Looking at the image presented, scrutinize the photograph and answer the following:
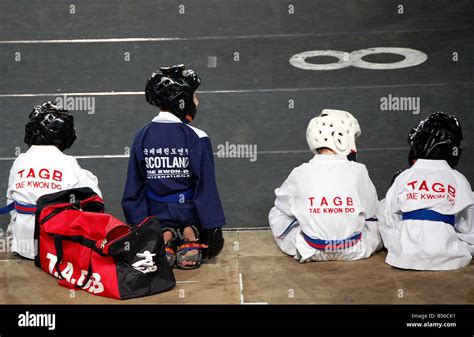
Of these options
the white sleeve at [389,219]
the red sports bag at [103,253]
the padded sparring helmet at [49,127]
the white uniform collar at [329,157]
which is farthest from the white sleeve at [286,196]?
the padded sparring helmet at [49,127]

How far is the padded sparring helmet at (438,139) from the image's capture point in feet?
14.2

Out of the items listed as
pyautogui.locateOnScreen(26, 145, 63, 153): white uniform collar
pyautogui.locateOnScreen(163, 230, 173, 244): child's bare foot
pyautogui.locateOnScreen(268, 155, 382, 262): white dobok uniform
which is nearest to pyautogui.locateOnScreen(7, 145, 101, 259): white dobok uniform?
pyautogui.locateOnScreen(26, 145, 63, 153): white uniform collar

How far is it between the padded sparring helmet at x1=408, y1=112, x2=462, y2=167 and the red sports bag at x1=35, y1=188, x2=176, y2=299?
1.51 m

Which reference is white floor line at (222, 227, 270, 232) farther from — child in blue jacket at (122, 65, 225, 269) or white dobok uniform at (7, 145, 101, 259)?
white dobok uniform at (7, 145, 101, 259)

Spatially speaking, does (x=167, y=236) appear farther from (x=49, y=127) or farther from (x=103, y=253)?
(x=49, y=127)

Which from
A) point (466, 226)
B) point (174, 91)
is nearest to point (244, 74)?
point (174, 91)

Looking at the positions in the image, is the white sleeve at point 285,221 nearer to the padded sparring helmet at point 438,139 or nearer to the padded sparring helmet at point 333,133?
the padded sparring helmet at point 333,133

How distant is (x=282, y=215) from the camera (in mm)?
4695

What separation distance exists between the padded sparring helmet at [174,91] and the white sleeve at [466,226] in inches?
63.5

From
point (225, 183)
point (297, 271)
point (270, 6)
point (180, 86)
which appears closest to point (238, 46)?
point (270, 6)

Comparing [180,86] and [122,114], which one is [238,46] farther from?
[180,86]

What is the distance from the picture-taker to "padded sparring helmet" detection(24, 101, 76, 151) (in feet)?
15.1

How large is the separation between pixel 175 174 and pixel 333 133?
3.02 ft

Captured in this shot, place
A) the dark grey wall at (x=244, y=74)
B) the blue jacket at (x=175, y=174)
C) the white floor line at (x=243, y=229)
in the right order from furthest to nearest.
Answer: the dark grey wall at (x=244, y=74) < the white floor line at (x=243, y=229) < the blue jacket at (x=175, y=174)
